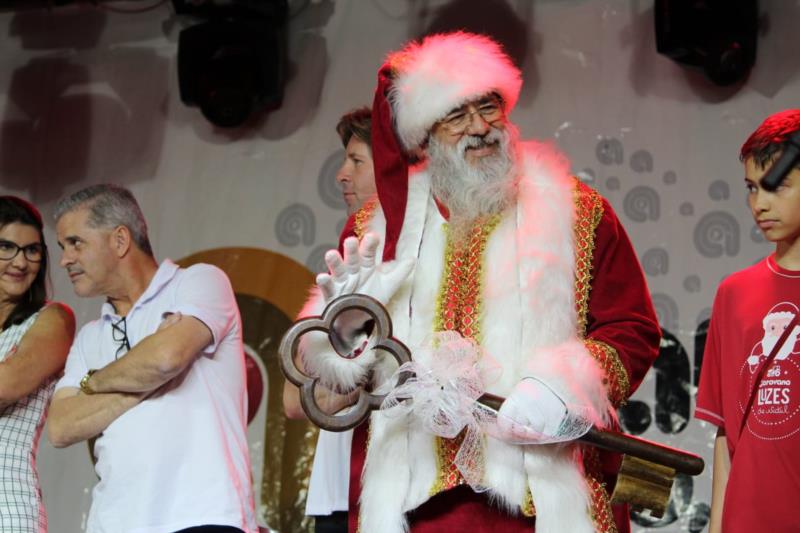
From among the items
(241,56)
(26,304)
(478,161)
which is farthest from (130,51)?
(478,161)

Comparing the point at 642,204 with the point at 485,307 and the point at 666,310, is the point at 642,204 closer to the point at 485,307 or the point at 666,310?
the point at 666,310

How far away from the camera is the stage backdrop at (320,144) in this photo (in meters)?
4.62

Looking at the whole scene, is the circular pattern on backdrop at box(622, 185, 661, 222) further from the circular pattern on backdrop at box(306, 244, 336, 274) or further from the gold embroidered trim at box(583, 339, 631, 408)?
the gold embroidered trim at box(583, 339, 631, 408)

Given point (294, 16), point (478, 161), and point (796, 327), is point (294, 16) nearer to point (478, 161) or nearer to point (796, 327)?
point (478, 161)

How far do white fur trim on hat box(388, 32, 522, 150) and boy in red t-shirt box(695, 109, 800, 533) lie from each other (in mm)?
662

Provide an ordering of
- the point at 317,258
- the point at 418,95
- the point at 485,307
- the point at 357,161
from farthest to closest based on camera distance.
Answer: the point at 317,258
the point at 357,161
the point at 418,95
the point at 485,307

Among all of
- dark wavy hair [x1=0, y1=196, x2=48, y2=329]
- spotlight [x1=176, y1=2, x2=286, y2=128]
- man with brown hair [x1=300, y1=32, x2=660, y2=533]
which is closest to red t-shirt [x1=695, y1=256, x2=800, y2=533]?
man with brown hair [x1=300, y1=32, x2=660, y2=533]

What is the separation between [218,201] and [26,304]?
5.37ft

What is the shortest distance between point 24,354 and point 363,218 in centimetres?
138

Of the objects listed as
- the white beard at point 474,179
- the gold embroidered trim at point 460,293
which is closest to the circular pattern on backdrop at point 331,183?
the white beard at point 474,179

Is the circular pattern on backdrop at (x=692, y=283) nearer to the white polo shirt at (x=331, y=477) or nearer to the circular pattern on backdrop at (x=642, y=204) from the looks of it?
the circular pattern on backdrop at (x=642, y=204)

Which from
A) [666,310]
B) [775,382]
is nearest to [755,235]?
[666,310]

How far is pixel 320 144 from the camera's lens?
5348mm

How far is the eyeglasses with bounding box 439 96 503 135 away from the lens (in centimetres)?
302
